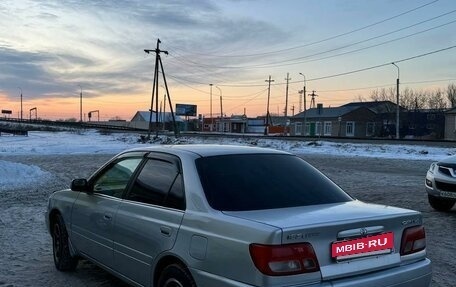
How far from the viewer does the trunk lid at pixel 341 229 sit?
3.40 metres

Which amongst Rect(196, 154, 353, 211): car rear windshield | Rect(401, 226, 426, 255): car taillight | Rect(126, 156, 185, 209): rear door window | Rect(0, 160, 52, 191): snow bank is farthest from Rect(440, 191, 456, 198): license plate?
Rect(0, 160, 52, 191): snow bank

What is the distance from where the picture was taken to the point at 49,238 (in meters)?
7.78

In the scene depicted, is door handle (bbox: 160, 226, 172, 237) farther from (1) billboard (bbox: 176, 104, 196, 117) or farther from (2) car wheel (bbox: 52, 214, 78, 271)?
(1) billboard (bbox: 176, 104, 196, 117)

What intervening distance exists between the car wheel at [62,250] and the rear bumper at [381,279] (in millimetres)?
2822

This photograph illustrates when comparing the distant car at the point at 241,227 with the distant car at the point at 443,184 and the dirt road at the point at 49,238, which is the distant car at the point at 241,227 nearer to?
the dirt road at the point at 49,238

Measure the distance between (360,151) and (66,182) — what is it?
2189cm

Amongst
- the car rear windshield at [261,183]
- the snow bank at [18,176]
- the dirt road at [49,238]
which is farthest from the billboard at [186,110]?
the car rear windshield at [261,183]

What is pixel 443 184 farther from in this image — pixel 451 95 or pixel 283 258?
pixel 451 95

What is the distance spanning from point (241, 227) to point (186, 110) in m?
139

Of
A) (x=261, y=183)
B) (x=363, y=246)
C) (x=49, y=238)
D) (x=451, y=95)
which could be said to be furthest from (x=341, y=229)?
(x=451, y=95)

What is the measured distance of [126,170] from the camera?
5246 millimetres

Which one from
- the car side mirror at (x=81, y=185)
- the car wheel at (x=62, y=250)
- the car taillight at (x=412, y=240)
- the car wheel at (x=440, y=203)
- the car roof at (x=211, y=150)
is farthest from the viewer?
the car wheel at (x=440, y=203)

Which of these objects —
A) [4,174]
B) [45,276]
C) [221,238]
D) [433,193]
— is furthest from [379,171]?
[221,238]

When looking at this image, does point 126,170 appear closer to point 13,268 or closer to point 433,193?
point 13,268
